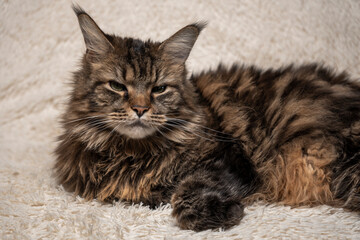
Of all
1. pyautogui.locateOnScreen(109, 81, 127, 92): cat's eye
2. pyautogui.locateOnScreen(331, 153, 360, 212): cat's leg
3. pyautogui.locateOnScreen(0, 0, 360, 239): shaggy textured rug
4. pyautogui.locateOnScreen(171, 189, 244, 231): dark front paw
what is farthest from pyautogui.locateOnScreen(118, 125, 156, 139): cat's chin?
pyautogui.locateOnScreen(0, 0, 360, 239): shaggy textured rug

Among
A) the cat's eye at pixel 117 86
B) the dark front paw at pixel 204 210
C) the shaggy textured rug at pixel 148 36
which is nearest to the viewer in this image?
the dark front paw at pixel 204 210

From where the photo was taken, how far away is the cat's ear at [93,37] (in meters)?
1.91

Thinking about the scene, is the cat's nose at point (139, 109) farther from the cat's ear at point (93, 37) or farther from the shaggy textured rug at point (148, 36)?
the shaggy textured rug at point (148, 36)

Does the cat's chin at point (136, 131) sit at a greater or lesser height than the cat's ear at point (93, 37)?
lesser

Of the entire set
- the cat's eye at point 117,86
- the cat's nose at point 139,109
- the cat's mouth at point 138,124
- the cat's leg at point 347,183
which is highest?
the cat's eye at point 117,86

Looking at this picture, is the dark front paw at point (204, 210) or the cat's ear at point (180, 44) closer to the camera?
the dark front paw at point (204, 210)

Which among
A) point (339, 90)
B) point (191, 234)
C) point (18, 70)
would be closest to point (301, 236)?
point (191, 234)

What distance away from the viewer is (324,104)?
6.77 feet

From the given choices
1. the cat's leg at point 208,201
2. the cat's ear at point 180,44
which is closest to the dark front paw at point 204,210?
the cat's leg at point 208,201

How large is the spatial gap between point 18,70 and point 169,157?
1.76 metres

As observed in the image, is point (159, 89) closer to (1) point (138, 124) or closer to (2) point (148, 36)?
(1) point (138, 124)

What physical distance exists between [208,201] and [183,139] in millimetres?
378

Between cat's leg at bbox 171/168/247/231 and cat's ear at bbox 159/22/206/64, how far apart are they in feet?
1.88

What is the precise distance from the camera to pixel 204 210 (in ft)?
5.58
